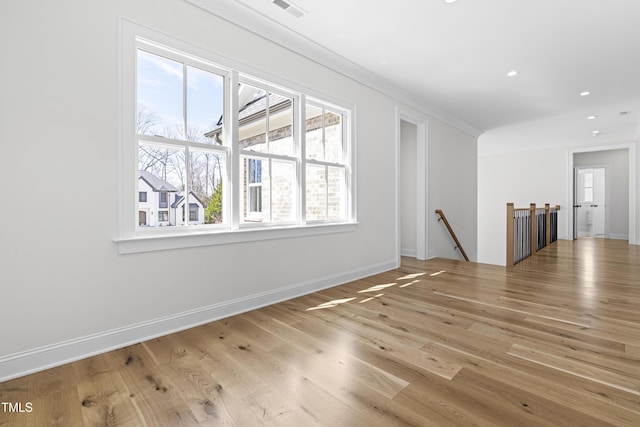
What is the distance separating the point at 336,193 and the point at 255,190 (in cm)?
119

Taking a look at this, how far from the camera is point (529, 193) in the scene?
30.2ft

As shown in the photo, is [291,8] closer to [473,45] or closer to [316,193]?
[316,193]

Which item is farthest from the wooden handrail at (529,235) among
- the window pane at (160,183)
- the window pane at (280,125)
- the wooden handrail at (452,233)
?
the window pane at (160,183)

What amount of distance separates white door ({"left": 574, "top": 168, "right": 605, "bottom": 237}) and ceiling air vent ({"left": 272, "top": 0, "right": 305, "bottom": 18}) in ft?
34.5

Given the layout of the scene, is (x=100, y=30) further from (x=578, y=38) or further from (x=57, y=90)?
(x=578, y=38)

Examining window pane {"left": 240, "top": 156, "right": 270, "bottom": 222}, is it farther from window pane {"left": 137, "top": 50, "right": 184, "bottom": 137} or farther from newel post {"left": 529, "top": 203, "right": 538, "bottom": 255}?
newel post {"left": 529, "top": 203, "right": 538, "bottom": 255}

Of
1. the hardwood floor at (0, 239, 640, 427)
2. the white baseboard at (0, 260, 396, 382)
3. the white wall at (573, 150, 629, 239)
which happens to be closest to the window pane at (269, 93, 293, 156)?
the white baseboard at (0, 260, 396, 382)

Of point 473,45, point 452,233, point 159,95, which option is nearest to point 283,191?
point 159,95

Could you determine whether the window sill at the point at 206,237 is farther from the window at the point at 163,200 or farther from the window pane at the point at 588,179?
the window pane at the point at 588,179

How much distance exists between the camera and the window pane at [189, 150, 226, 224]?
8.47 feet

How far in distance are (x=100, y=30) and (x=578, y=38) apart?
4.29 meters

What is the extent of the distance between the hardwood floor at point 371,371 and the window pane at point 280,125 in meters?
1.59

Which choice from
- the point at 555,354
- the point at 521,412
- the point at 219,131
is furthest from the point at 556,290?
the point at 219,131

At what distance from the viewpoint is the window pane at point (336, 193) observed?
12.5ft
